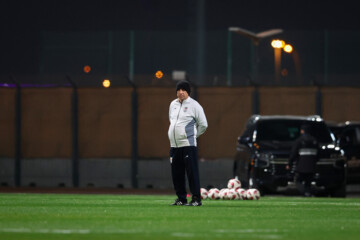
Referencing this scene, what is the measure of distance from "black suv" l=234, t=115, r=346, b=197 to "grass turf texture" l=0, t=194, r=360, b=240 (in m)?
6.77

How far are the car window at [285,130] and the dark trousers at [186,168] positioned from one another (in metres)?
8.94

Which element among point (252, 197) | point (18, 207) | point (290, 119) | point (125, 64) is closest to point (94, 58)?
point (125, 64)

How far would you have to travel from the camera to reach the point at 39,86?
36.0 meters

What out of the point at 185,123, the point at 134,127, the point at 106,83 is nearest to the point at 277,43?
the point at 106,83

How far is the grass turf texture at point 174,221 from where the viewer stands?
42.4 ft

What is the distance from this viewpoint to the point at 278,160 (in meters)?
27.0

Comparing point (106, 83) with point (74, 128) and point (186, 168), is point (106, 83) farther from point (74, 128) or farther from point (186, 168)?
point (186, 168)

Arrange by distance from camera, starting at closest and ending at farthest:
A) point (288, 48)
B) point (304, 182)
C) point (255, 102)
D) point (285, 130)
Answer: point (304, 182) → point (285, 130) → point (255, 102) → point (288, 48)

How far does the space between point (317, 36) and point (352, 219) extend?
948 inches

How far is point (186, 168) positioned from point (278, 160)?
8416 mm

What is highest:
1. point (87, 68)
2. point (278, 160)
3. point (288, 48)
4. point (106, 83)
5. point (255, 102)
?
point (288, 48)

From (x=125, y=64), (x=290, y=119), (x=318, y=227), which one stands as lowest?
(x=318, y=227)

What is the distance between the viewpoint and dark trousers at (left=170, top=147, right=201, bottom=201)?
18734 millimetres

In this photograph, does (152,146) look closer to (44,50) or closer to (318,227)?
(44,50)
